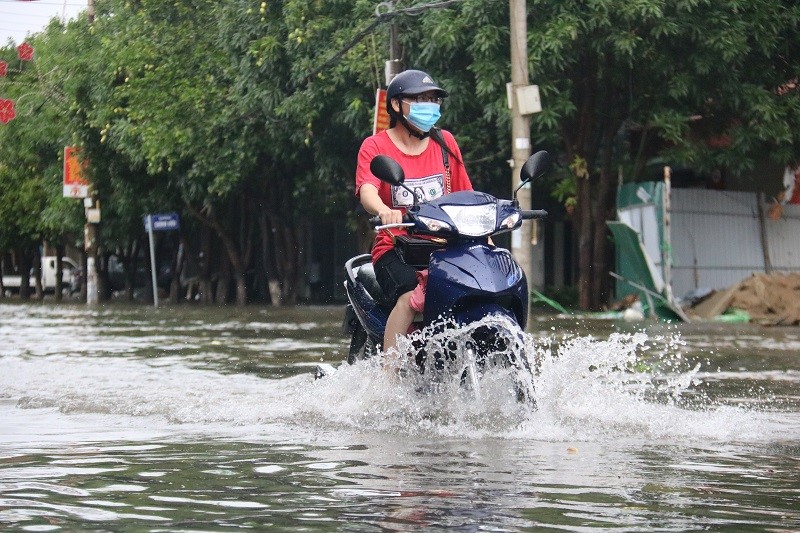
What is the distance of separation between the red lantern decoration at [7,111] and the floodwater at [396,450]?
3211 centimetres

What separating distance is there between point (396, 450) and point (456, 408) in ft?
2.87

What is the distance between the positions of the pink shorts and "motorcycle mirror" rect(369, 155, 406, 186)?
0.53 meters

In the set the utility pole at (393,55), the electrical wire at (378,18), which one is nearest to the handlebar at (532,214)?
the electrical wire at (378,18)

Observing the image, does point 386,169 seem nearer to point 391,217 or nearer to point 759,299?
point 391,217

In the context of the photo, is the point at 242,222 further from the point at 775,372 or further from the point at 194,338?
the point at 775,372

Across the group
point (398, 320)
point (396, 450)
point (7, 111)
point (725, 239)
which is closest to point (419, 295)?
point (398, 320)

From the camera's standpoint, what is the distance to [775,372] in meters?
11.9

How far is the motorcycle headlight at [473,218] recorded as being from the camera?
749cm

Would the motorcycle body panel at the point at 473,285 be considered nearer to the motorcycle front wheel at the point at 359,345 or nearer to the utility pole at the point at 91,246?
the motorcycle front wheel at the point at 359,345

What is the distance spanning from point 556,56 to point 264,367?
11695mm

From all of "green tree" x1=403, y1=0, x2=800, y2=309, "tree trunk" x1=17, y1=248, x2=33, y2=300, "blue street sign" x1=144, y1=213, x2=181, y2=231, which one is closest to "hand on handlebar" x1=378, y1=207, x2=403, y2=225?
"green tree" x1=403, y1=0, x2=800, y2=309

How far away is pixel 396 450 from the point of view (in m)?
6.73

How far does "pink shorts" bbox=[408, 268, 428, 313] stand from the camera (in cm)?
771

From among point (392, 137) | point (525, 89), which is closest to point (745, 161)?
point (525, 89)
